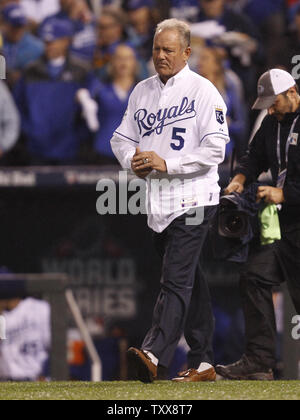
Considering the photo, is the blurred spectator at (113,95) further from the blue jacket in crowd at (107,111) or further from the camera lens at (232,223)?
the camera lens at (232,223)

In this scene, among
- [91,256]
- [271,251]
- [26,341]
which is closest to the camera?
[271,251]

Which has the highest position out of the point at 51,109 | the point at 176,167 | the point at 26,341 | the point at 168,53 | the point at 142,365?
the point at 51,109

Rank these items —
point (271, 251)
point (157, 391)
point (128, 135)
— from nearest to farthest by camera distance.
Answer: point (157, 391), point (128, 135), point (271, 251)

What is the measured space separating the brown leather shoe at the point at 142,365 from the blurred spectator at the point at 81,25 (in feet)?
17.0

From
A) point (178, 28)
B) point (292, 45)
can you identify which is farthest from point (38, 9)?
point (178, 28)

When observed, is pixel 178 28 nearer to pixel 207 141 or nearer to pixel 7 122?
pixel 207 141

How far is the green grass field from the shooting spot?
442 cm

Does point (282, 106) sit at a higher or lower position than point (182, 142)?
higher

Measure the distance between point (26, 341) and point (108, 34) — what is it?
10.1ft

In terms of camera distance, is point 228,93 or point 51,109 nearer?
point 228,93

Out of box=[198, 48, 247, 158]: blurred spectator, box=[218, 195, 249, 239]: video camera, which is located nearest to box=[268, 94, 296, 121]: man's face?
box=[218, 195, 249, 239]: video camera

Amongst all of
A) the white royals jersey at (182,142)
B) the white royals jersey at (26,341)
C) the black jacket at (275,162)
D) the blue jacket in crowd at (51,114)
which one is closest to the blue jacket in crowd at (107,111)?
the blue jacket in crowd at (51,114)

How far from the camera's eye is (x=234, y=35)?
375 inches

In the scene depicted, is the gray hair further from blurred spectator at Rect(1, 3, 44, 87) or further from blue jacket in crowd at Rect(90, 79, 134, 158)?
blurred spectator at Rect(1, 3, 44, 87)
